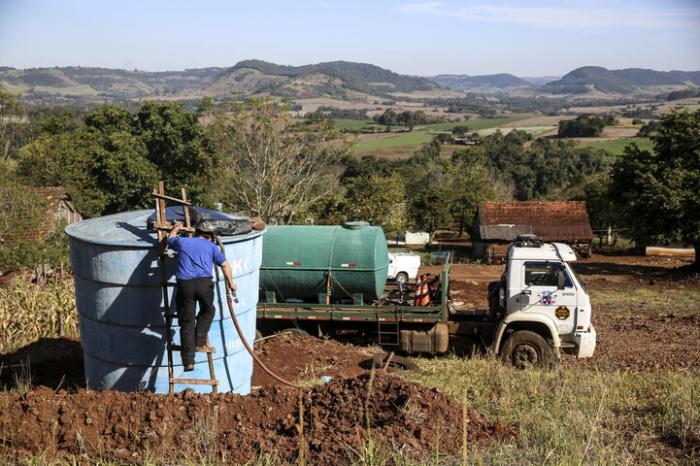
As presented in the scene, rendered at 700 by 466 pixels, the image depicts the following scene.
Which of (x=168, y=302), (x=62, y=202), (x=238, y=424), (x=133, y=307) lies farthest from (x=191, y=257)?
(x=62, y=202)

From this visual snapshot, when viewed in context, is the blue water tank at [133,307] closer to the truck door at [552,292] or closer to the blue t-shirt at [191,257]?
the blue t-shirt at [191,257]

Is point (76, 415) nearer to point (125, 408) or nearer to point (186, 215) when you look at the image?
point (125, 408)

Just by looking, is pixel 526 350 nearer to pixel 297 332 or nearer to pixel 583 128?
pixel 297 332

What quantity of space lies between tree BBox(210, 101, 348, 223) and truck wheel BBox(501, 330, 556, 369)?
20.8 m

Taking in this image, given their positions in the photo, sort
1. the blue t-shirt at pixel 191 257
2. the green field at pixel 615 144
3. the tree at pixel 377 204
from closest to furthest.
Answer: the blue t-shirt at pixel 191 257 → the tree at pixel 377 204 → the green field at pixel 615 144

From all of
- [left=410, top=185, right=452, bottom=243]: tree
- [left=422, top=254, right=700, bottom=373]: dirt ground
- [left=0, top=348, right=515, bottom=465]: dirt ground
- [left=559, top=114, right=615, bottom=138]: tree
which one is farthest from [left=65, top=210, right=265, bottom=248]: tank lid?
[left=559, top=114, right=615, bottom=138]: tree

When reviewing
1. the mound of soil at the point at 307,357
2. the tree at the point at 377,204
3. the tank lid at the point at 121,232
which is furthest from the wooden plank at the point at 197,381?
the tree at the point at 377,204

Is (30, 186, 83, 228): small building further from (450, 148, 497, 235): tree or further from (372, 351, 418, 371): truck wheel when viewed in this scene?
(450, 148, 497, 235): tree

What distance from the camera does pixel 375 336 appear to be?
44.6 ft

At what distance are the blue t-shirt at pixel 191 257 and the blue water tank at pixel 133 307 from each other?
1.02 ft

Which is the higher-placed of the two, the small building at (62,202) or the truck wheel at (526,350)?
the truck wheel at (526,350)

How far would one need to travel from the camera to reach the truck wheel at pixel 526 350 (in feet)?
37.8

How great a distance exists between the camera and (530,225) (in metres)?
39.2

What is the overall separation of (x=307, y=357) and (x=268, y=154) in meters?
21.6
